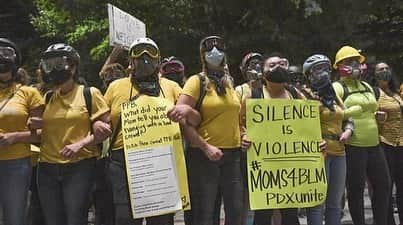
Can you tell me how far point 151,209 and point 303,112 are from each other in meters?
1.68

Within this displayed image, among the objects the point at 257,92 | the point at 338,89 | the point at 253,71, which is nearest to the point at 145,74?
the point at 257,92

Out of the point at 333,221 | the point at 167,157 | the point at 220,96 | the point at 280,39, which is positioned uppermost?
the point at 280,39

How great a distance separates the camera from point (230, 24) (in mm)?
12766

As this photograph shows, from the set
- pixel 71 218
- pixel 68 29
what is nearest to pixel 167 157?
pixel 71 218

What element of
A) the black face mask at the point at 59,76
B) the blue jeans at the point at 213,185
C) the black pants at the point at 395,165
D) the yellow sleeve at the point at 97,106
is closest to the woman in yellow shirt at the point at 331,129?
the blue jeans at the point at 213,185

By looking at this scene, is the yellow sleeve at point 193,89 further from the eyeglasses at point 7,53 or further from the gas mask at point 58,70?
the eyeglasses at point 7,53

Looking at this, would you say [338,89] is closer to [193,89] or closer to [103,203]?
[193,89]

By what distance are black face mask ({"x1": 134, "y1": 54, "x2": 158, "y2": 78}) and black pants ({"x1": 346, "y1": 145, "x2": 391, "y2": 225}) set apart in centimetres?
267

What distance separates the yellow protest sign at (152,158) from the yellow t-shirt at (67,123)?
296 mm

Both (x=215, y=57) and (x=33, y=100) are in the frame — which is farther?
(x=215, y=57)

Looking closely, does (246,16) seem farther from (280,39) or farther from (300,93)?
(300,93)

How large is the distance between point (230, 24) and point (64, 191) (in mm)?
7260

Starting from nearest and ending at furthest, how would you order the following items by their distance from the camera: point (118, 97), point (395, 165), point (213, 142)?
1. point (118, 97)
2. point (213, 142)
3. point (395, 165)

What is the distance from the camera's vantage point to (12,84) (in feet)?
20.6
